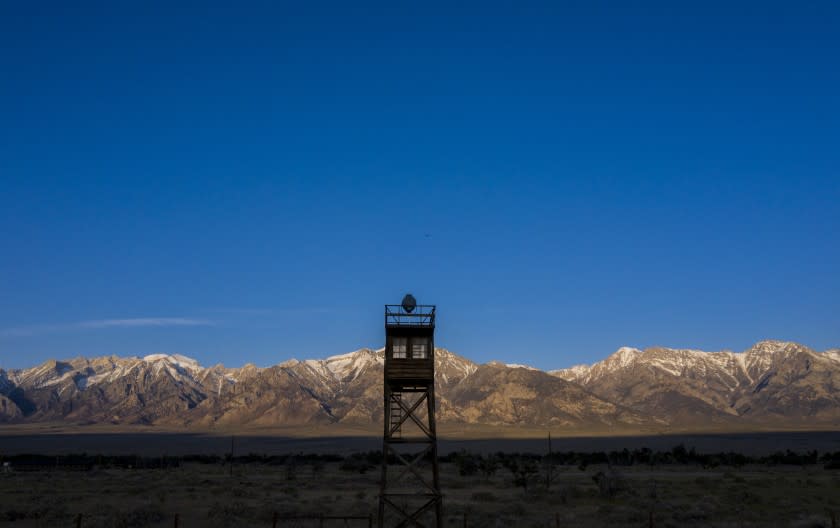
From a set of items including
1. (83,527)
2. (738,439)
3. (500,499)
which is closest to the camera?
(83,527)

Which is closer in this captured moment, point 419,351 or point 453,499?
point 419,351

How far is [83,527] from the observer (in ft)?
114

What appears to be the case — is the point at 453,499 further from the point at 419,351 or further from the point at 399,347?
→ the point at 399,347

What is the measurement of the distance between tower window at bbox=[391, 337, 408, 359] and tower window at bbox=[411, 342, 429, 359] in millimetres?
292

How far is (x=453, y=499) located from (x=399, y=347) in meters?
19.5

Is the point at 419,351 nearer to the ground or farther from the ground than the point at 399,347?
nearer to the ground

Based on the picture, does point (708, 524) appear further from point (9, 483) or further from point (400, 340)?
point (9, 483)

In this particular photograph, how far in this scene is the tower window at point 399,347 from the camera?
108ft

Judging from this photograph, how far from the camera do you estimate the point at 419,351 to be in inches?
1294

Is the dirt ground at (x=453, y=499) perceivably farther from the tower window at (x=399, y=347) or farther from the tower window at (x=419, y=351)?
the tower window at (x=419, y=351)

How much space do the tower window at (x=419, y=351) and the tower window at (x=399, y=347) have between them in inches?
11.5

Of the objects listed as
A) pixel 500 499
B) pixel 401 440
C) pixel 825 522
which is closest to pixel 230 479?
pixel 500 499

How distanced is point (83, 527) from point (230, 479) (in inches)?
1201

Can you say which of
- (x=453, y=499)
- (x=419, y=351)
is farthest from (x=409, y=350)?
(x=453, y=499)
